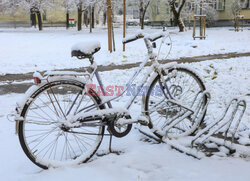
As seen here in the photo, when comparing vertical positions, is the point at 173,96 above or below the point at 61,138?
above

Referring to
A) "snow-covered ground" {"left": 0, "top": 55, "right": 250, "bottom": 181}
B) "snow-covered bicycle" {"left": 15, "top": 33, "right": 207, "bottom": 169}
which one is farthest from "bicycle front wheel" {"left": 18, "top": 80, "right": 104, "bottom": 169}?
"snow-covered ground" {"left": 0, "top": 55, "right": 250, "bottom": 181}

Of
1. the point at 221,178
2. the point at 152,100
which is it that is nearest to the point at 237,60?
the point at 152,100

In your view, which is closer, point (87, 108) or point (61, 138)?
point (87, 108)

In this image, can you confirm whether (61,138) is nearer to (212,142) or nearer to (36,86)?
(36,86)

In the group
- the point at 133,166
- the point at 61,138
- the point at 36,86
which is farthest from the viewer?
the point at 61,138

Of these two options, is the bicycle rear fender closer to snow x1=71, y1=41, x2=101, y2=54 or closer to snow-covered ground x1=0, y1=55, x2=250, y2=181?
snow x1=71, y1=41, x2=101, y2=54

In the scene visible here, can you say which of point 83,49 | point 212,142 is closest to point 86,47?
point 83,49

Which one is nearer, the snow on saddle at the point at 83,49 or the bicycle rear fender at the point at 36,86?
the bicycle rear fender at the point at 36,86

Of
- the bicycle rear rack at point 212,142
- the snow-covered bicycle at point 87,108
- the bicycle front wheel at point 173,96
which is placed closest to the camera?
the snow-covered bicycle at point 87,108

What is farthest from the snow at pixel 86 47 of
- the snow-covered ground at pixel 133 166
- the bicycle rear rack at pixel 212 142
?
the bicycle rear rack at pixel 212 142

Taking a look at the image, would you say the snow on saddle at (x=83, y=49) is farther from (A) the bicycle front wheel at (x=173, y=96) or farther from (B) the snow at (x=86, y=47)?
(A) the bicycle front wheel at (x=173, y=96)

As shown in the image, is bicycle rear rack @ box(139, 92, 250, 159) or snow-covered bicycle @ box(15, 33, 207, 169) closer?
snow-covered bicycle @ box(15, 33, 207, 169)

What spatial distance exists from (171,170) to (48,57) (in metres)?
10.1

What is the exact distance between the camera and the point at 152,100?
505 cm
